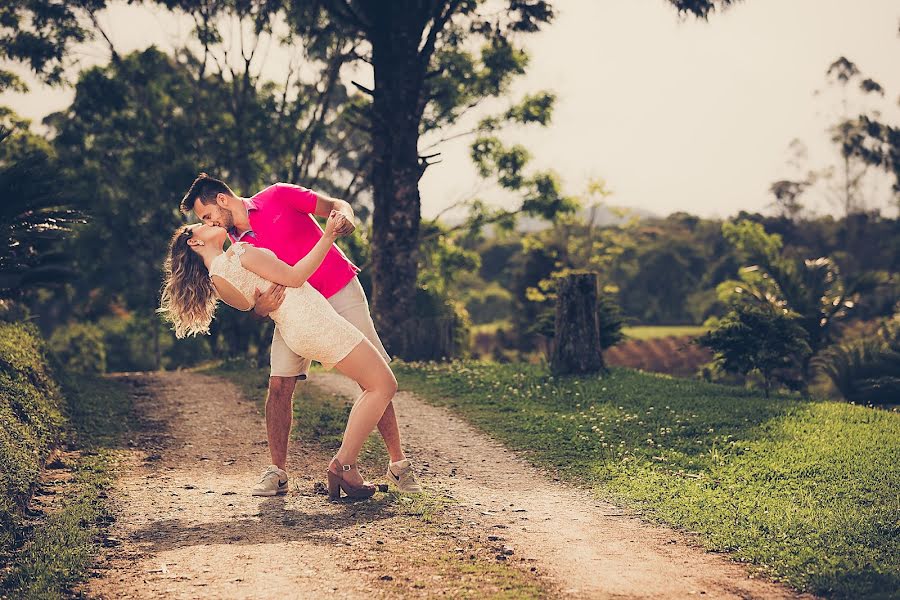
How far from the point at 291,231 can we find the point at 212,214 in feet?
1.69

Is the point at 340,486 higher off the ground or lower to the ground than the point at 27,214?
lower

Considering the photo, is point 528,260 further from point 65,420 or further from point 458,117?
point 65,420

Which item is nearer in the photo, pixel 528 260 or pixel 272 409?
pixel 272 409

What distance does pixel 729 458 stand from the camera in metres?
7.33

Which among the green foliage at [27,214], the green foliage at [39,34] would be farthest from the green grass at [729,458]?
the green foliage at [39,34]

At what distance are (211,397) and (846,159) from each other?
151ft

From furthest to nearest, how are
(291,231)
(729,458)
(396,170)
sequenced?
(396,170) → (729,458) → (291,231)

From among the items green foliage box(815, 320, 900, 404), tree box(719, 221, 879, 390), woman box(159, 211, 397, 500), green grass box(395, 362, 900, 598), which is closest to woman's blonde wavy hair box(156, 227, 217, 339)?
woman box(159, 211, 397, 500)

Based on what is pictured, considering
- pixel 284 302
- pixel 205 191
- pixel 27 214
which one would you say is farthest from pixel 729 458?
pixel 27 214

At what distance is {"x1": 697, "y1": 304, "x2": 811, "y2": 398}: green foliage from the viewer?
10711 mm

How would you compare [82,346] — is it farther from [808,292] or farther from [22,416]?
[808,292]

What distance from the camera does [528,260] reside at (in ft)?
116

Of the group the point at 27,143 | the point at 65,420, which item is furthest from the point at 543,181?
the point at 65,420

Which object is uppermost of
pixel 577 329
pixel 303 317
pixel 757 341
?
pixel 303 317
